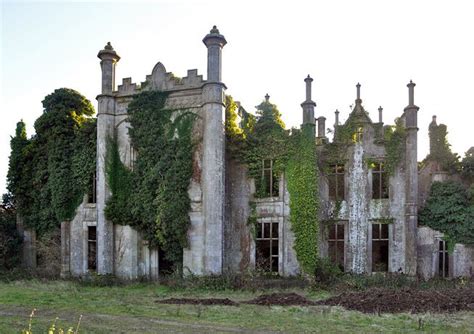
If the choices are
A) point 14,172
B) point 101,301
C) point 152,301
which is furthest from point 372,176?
point 14,172

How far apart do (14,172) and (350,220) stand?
63.8ft

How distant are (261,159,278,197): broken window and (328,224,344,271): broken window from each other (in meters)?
3.26

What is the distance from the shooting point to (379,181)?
72.9 feet

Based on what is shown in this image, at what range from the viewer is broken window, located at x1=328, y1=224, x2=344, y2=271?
22516mm

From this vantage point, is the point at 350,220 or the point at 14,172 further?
the point at 14,172

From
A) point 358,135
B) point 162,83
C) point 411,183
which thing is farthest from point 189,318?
point 162,83

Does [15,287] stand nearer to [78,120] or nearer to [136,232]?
[136,232]

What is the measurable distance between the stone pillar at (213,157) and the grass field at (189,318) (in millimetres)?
3298

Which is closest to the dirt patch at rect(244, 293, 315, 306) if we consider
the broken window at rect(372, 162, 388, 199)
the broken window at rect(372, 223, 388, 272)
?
the broken window at rect(372, 223, 388, 272)

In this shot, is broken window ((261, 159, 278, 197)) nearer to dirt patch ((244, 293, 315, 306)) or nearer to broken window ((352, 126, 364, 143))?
broken window ((352, 126, 364, 143))

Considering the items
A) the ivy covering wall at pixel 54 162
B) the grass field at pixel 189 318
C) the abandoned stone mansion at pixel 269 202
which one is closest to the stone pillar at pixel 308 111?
the abandoned stone mansion at pixel 269 202

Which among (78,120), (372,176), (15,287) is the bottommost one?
(15,287)

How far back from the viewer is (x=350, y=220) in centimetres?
2227

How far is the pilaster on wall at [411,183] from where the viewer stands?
21219 mm
